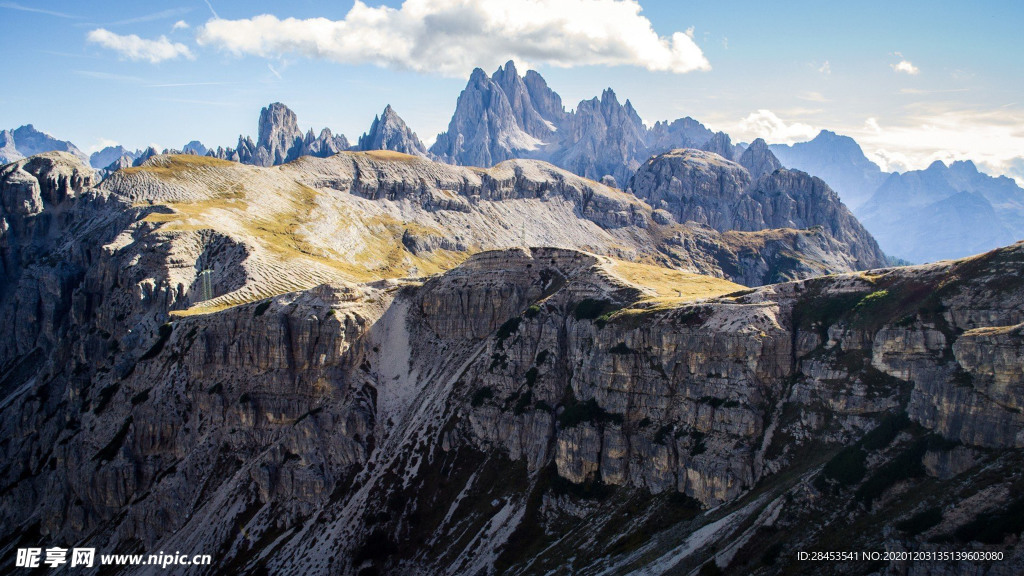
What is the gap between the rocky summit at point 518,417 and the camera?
68125 mm

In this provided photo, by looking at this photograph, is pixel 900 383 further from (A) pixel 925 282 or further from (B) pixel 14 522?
(B) pixel 14 522

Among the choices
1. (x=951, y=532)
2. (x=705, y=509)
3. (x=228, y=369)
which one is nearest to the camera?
(x=951, y=532)

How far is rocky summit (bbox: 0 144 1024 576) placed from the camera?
68.1 m

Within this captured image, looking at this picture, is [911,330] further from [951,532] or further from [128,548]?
[128,548]

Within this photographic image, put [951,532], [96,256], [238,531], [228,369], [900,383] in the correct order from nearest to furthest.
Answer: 1. [951,532]
2. [900,383]
3. [238,531]
4. [228,369]
5. [96,256]

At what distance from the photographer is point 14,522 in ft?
449

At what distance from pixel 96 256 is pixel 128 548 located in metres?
104

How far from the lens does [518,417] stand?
4412 inches

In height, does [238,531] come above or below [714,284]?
below

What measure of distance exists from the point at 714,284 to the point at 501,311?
4750 cm

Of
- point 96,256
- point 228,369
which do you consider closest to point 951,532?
point 228,369

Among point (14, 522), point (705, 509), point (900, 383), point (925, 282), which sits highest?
point (925, 282)

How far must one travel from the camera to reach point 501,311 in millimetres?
137375

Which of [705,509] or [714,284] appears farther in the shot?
[714,284]
